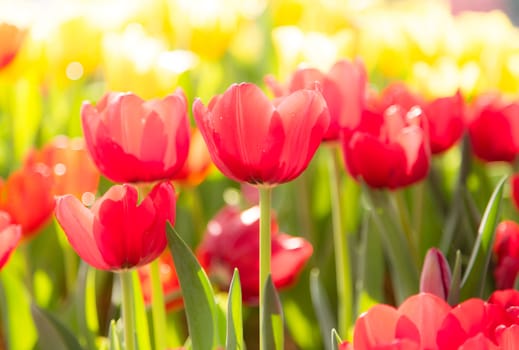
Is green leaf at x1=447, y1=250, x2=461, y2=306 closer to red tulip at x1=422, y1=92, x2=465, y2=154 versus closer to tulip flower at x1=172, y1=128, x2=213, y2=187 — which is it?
red tulip at x1=422, y1=92, x2=465, y2=154

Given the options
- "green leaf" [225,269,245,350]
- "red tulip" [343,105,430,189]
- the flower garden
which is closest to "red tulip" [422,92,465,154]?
the flower garden

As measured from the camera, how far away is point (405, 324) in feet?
1.66

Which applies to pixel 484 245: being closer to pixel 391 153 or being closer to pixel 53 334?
pixel 391 153

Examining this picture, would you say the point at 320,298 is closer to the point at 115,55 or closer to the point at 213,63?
the point at 115,55

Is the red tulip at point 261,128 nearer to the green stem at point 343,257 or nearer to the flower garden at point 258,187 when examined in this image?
the flower garden at point 258,187

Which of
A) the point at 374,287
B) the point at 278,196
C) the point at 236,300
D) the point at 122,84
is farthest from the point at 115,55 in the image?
the point at 236,300

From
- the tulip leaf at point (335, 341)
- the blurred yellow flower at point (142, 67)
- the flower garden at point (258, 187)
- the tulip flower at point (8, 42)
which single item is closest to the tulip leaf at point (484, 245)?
the flower garden at point (258, 187)

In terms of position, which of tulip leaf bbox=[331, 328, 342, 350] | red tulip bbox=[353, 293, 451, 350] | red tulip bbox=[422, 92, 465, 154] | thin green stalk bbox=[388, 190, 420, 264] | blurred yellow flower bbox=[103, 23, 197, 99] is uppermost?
blurred yellow flower bbox=[103, 23, 197, 99]

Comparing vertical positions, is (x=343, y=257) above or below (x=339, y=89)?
below

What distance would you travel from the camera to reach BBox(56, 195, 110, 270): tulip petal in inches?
23.5

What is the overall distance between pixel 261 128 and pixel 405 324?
0.52 feet

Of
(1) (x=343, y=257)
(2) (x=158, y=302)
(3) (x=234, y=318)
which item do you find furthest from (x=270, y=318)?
(1) (x=343, y=257)

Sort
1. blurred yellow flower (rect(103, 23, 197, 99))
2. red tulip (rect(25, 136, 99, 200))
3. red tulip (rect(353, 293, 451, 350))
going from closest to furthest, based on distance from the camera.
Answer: red tulip (rect(353, 293, 451, 350)) → red tulip (rect(25, 136, 99, 200)) → blurred yellow flower (rect(103, 23, 197, 99))

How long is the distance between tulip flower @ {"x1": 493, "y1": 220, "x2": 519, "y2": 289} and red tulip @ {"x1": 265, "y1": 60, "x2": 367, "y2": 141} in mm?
145
